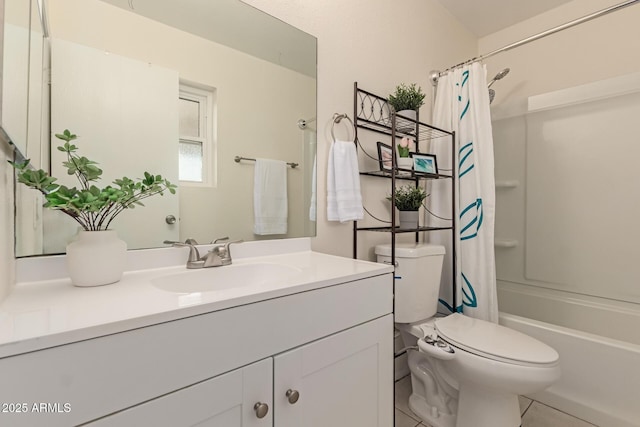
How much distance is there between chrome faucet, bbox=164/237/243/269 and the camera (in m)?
0.92

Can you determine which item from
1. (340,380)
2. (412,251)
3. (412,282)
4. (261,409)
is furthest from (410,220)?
(261,409)

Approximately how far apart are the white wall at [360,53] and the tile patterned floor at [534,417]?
755mm

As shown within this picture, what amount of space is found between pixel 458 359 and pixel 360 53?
4.86 feet

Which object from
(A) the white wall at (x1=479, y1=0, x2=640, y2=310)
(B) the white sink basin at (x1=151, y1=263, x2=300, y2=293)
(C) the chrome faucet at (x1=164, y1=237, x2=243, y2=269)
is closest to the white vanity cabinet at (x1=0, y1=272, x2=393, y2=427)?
(B) the white sink basin at (x1=151, y1=263, x2=300, y2=293)

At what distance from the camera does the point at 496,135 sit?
7.22 feet

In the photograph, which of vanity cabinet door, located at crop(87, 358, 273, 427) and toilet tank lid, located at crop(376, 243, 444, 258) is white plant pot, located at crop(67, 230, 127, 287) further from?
toilet tank lid, located at crop(376, 243, 444, 258)

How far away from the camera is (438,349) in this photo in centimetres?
112

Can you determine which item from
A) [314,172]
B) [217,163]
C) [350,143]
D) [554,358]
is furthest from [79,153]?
[554,358]

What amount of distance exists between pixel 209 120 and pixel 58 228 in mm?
550

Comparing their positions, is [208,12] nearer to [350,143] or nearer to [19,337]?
[350,143]

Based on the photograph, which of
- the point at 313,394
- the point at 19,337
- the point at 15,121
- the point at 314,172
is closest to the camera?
the point at 19,337

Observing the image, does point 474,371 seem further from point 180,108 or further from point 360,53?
point 360,53

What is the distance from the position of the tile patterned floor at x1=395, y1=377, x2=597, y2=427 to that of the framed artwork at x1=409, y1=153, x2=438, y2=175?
119cm

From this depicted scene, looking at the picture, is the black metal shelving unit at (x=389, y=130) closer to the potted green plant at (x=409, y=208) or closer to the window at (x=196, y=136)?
the potted green plant at (x=409, y=208)
